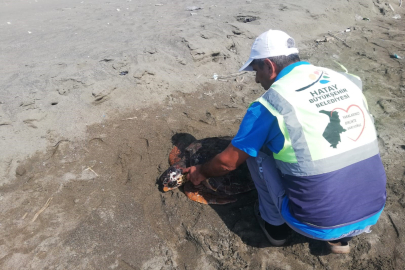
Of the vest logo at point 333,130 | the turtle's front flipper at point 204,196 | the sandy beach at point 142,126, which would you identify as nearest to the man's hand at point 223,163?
the turtle's front flipper at point 204,196

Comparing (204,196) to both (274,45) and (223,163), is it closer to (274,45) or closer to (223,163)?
(223,163)

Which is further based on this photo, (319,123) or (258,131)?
(258,131)

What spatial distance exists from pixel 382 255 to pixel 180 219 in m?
1.63

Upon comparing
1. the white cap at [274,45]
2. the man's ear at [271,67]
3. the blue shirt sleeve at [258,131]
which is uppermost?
the white cap at [274,45]

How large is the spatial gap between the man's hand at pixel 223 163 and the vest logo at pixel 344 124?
57cm

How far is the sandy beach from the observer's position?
7.61ft

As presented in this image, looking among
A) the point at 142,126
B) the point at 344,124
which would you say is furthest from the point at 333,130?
the point at 142,126

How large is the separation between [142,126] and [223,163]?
1.87 m

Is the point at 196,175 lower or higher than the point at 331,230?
lower

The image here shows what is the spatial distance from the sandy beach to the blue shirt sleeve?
36.5 inches

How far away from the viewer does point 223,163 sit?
2121 mm

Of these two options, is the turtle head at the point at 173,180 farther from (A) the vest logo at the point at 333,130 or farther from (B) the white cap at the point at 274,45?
(A) the vest logo at the point at 333,130

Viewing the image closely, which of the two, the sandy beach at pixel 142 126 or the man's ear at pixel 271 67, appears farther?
the sandy beach at pixel 142 126

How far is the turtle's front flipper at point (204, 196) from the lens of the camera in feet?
8.88
